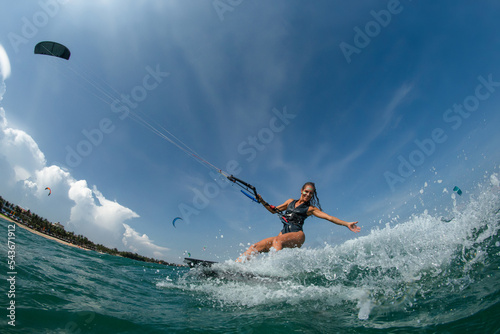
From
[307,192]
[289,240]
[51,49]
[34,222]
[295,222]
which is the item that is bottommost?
[34,222]

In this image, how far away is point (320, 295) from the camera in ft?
12.4

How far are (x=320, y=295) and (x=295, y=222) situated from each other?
283 cm

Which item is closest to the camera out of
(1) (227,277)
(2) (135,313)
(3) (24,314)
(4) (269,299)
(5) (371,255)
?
(3) (24,314)

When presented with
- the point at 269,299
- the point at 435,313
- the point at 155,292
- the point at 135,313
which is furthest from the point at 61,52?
the point at 435,313

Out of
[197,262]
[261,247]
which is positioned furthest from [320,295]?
[197,262]

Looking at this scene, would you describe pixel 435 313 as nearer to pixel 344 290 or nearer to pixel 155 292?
pixel 344 290

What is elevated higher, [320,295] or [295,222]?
[295,222]

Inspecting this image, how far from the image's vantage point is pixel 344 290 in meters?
3.92

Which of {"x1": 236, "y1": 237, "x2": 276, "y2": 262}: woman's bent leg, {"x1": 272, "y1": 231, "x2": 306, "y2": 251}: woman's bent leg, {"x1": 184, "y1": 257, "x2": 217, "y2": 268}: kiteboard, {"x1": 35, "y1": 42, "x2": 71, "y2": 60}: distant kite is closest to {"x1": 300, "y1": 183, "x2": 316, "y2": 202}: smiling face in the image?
{"x1": 272, "y1": 231, "x2": 306, "y2": 251}: woman's bent leg

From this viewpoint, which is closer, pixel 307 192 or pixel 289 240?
pixel 289 240

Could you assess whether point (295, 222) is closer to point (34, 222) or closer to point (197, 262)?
point (197, 262)

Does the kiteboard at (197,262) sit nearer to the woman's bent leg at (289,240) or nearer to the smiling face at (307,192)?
the woman's bent leg at (289,240)

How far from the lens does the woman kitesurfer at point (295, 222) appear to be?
6.19 meters

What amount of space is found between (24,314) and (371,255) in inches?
242
